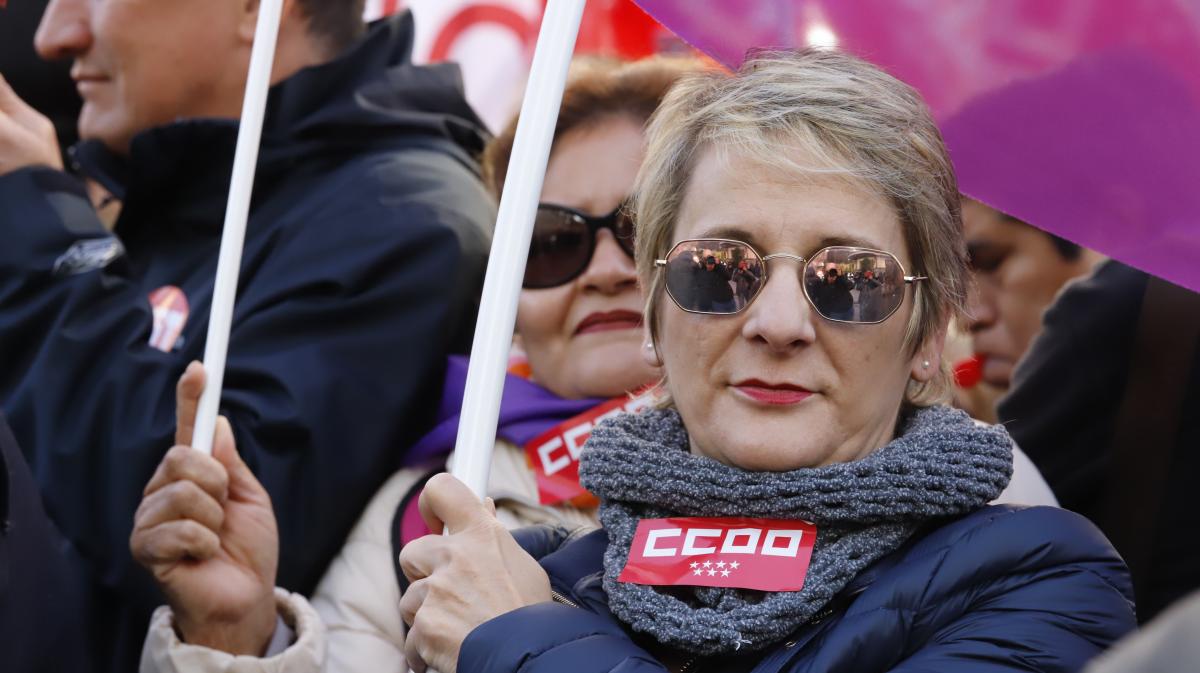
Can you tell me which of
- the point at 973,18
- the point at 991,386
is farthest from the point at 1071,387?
the point at 973,18

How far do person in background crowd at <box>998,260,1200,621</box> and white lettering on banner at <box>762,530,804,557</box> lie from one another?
3.29 feet

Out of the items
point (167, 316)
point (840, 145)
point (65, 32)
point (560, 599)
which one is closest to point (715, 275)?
point (840, 145)

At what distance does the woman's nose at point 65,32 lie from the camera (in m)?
3.49

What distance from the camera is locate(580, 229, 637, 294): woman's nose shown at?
293cm

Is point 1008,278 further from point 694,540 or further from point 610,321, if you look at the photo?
point 694,540

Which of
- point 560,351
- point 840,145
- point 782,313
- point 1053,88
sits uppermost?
point 1053,88

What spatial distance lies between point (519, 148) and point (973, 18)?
793 millimetres

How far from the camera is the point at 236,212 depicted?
247cm

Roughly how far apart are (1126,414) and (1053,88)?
69 cm

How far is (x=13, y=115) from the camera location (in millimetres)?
3189

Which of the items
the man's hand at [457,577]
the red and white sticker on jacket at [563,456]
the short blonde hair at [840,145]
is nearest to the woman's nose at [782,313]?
the short blonde hair at [840,145]

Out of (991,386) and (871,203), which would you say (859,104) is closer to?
(871,203)

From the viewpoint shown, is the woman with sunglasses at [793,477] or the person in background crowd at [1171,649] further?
the woman with sunglasses at [793,477]

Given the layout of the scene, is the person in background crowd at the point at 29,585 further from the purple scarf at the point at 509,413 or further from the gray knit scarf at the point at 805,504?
the gray knit scarf at the point at 805,504
